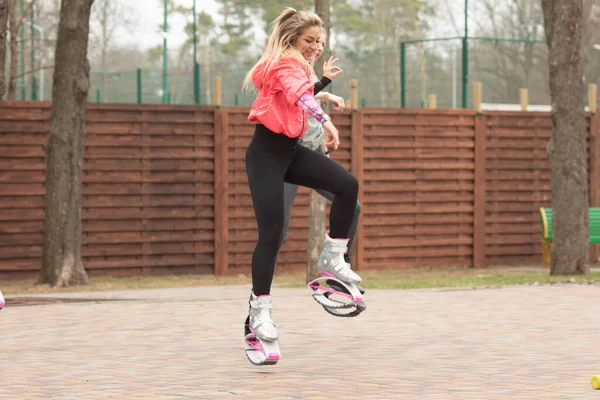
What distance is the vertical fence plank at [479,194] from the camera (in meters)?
19.7

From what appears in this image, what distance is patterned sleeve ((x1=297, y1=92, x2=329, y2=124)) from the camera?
6895 millimetres

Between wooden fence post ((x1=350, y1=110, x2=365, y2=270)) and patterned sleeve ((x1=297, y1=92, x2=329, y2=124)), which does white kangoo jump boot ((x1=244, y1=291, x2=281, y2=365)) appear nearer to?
patterned sleeve ((x1=297, y1=92, x2=329, y2=124))

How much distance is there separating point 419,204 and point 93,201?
4.99 meters

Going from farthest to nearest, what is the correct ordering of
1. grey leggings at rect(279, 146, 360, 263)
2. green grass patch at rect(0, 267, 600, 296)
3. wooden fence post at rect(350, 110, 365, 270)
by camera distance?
wooden fence post at rect(350, 110, 365, 270)
green grass patch at rect(0, 267, 600, 296)
grey leggings at rect(279, 146, 360, 263)

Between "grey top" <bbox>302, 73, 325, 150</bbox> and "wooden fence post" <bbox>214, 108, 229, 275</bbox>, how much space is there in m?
10.1

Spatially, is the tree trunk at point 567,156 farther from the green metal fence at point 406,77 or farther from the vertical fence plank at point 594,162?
the green metal fence at point 406,77

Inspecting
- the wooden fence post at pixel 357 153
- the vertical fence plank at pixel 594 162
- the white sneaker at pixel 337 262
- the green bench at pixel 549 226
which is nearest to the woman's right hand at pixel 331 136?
the white sneaker at pixel 337 262

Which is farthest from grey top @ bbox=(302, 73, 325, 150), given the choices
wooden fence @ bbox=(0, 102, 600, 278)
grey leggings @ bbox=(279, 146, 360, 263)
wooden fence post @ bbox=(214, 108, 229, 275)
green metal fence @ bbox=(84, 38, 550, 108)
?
green metal fence @ bbox=(84, 38, 550, 108)

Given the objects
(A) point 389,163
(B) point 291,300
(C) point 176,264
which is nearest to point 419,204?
(A) point 389,163

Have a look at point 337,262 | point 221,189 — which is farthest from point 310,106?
point 221,189

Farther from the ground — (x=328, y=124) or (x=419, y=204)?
(x=328, y=124)

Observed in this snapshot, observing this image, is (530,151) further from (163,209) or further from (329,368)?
(329,368)

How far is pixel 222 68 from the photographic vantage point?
26.8 m

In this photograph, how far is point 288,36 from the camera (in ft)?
23.8
